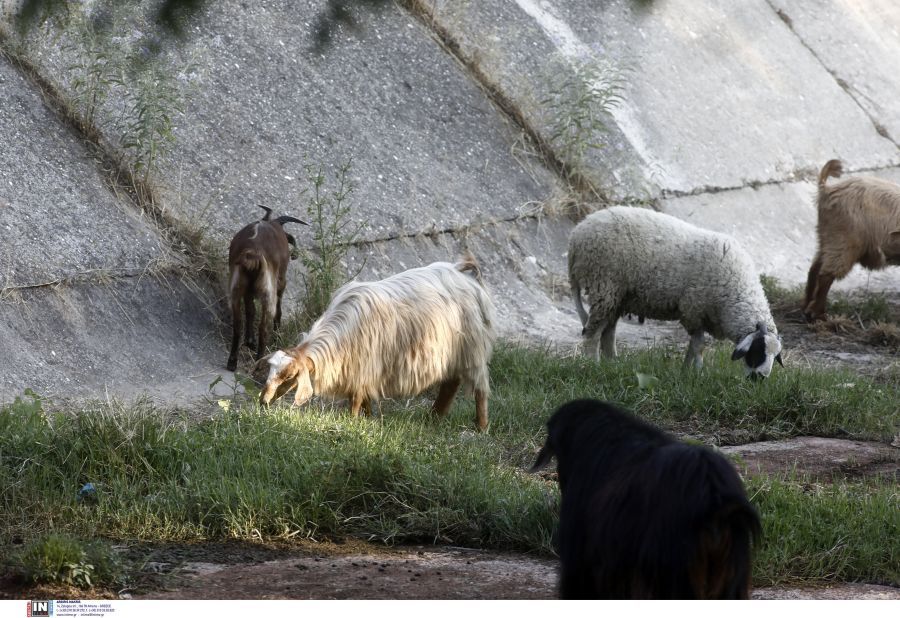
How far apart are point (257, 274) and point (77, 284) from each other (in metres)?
1.31

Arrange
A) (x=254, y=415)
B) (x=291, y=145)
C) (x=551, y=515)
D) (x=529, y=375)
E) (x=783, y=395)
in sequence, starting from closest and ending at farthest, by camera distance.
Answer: (x=551, y=515)
(x=254, y=415)
(x=783, y=395)
(x=529, y=375)
(x=291, y=145)

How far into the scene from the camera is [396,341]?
6969 millimetres

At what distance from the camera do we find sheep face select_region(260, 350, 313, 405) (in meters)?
6.58

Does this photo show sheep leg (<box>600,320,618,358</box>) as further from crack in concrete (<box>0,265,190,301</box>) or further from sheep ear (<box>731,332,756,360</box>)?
crack in concrete (<box>0,265,190,301</box>)

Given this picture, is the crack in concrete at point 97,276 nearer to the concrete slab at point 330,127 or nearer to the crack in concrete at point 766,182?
the concrete slab at point 330,127

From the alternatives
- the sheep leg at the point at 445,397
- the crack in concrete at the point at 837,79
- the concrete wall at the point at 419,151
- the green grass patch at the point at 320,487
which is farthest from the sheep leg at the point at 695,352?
the crack in concrete at the point at 837,79

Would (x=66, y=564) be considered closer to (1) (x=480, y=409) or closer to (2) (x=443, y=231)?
(1) (x=480, y=409)

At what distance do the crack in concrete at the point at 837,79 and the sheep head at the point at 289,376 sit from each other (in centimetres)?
1020

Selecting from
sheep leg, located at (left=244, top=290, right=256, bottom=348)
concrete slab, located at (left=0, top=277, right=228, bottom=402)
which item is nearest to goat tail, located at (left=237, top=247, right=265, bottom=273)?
sheep leg, located at (left=244, top=290, right=256, bottom=348)

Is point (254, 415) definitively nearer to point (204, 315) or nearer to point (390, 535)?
point (390, 535)

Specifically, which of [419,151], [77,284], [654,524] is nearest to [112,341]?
[77,284]

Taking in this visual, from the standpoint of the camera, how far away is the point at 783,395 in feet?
24.5

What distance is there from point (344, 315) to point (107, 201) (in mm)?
2778

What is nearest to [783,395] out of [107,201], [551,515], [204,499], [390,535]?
[551,515]
